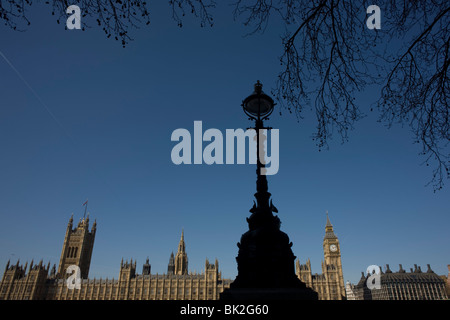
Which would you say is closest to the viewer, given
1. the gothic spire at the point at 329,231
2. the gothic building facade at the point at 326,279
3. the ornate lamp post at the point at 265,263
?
the ornate lamp post at the point at 265,263

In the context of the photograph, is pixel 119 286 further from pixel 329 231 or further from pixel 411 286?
pixel 411 286

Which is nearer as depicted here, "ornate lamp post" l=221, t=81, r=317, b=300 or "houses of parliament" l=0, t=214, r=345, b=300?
"ornate lamp post" l=221, t=81, r=317, b=300

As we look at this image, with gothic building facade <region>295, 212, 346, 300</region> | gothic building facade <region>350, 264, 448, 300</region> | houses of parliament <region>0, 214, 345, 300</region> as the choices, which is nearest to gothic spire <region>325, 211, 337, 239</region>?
houses of parliament <region>0, 214, 345, 300</region>

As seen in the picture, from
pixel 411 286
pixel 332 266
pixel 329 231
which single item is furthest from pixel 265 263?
pixel 411 286

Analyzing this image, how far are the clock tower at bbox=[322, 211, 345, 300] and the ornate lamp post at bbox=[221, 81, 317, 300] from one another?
7276cm

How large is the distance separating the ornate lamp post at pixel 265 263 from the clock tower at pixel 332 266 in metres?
72.8

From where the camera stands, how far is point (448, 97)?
445 cm

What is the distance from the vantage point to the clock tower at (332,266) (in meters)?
67.6

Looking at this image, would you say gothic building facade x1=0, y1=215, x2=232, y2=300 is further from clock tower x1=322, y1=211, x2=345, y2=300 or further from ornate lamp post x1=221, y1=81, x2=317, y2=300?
ornate lamp post x1=221, y1=81, x2=317, y2=300

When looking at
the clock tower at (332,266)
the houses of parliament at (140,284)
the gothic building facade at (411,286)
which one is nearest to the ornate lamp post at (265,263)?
the houses of parliament at (140,284)

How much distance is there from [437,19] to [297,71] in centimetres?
228

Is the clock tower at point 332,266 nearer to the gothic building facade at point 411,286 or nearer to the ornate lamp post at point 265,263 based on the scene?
the gothic building facade at point 411,286

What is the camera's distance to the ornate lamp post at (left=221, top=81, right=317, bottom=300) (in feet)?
18.6

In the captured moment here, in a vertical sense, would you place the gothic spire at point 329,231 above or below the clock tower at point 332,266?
above
